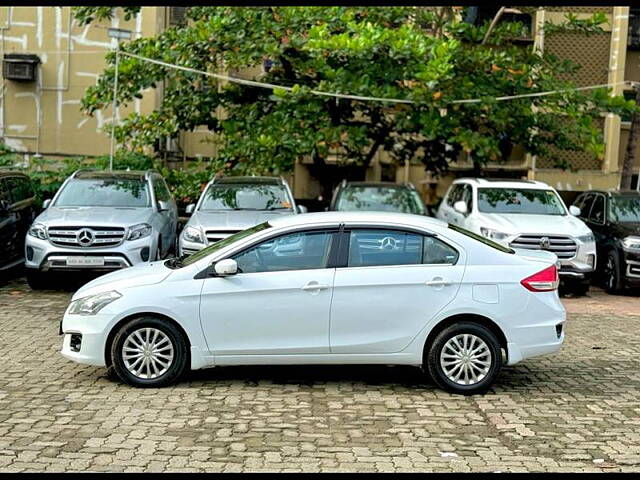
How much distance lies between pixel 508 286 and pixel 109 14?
14.8m

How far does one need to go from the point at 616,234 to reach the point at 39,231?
9.53m

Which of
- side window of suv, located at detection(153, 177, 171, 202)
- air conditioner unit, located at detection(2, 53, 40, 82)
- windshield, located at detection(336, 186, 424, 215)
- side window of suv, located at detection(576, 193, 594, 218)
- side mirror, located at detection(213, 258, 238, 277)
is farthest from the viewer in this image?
air conditioner unit, located at detection(2, 53, 40, 82)

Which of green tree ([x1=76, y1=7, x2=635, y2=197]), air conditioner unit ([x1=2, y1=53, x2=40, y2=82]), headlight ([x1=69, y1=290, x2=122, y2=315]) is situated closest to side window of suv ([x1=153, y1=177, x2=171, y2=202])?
green tree ([x1=76, y1=7, x2=635, y2=197])

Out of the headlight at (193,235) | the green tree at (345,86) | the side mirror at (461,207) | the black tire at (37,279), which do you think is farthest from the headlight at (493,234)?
the black tire at (37,279)

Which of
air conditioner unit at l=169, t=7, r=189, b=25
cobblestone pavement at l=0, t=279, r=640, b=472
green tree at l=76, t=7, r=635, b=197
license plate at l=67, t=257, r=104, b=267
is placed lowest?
cobblestone pavement at l=0, t=279, r=640, b=472

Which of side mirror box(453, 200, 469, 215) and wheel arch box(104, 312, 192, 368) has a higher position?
side mirror box(453, 200, 469, 215)

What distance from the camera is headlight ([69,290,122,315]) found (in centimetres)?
800

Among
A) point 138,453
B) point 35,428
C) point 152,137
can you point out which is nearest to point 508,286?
point 138,453

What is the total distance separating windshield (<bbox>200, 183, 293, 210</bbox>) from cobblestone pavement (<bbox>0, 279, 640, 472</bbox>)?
5.13m

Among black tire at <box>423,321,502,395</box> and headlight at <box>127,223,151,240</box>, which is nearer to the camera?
black tire at <box>423,321,502,395</box>

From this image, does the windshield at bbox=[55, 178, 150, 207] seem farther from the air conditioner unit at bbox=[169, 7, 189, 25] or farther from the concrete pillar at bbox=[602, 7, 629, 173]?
the concrete pillar at bbox=[602, 7, 629, 173]

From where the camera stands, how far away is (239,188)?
49.0 ft

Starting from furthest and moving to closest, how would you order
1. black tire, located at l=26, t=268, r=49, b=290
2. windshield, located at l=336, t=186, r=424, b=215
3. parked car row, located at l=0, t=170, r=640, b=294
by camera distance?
1. windshield, located at l=336, t=186, r=424, b=215
2. black tire, located at l=26, t=268, r=49, b=290
3. parked car row, located at l=0, t=170, r=640, b=294
